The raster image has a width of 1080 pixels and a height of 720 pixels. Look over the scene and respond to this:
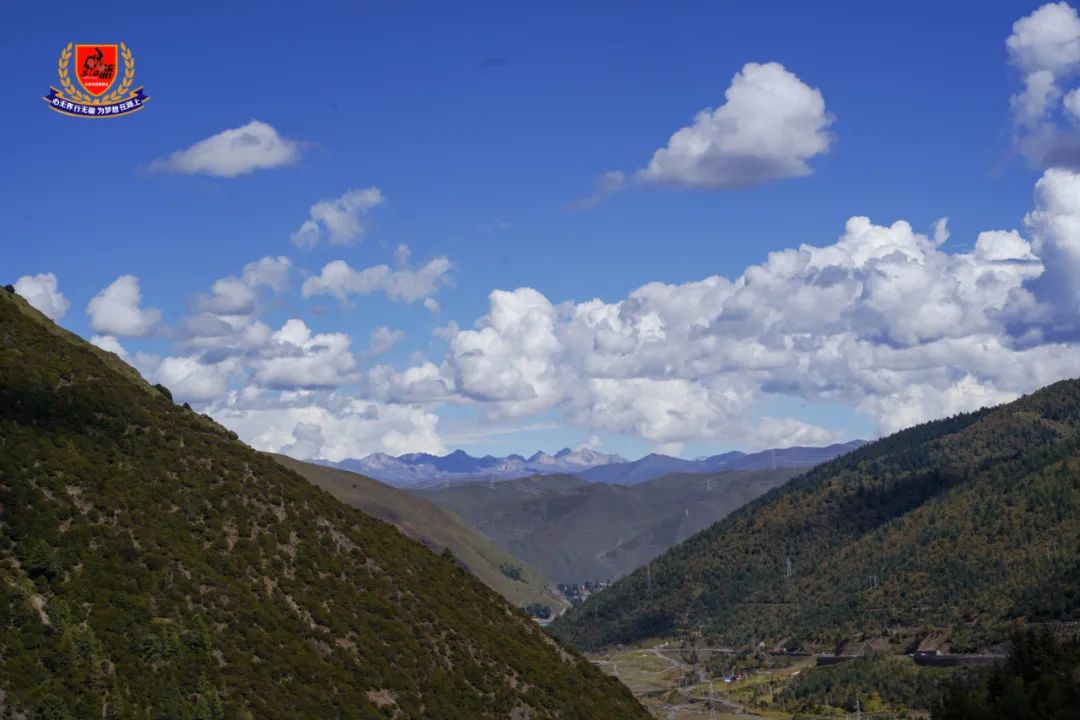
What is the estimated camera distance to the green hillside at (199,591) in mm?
77062

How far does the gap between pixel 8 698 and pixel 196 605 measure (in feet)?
67.4

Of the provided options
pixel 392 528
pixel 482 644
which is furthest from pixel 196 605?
pixel 392 528

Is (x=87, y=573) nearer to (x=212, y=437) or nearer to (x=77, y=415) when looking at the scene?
(x=77, y=415)

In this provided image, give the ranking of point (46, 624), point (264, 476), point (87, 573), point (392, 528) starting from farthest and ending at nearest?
point (392, 528) → point (264, 476) → point (87, 573) → point (46, 624)

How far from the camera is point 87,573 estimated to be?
8338cm

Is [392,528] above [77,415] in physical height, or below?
below

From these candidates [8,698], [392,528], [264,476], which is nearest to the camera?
[8,698]

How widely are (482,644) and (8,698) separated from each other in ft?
162

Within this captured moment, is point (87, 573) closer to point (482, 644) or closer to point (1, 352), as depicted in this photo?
point (1, 352)

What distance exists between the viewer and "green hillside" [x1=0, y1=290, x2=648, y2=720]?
7706 centimetres

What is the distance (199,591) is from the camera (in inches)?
3546

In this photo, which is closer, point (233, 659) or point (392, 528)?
point (233, 659)

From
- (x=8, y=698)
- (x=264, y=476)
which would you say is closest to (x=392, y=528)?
(x=264, y=476)

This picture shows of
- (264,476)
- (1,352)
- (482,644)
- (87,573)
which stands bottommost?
(482,644)
